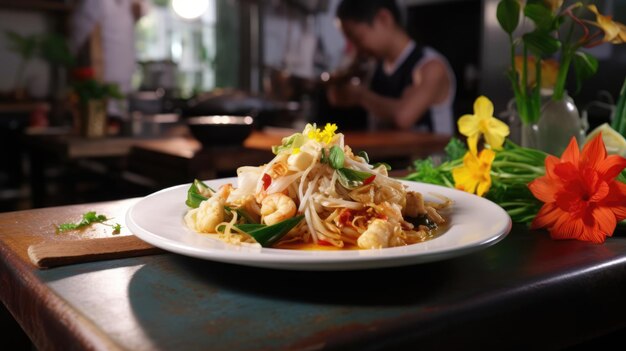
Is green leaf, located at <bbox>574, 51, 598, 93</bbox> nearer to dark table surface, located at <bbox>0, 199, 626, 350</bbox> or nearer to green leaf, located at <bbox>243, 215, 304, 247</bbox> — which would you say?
dark table surface, located at <bbox>0, 199, 626, 350</bbox>

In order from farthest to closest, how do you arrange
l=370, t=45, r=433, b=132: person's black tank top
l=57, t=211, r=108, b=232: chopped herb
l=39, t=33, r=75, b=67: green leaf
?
l=39, t=33, r=75, b=67: green leaf
l=370, t=45, r=433, b=132: person's black tank top
l=57, t=211, r=108, b=232: chopped herb

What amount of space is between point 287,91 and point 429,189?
A: 363cm

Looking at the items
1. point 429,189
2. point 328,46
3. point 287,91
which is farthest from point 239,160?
point 328,46

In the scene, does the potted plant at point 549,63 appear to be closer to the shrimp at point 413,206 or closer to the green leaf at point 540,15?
the green leaf at point 540,15

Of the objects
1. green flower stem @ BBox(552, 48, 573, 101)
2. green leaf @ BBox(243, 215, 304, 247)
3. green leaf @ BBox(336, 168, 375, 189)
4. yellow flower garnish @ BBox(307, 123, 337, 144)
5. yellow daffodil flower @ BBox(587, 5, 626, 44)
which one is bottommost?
green leaf @ BBox(243, 215, 304, 247)

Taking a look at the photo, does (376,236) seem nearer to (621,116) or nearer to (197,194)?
(197,194)

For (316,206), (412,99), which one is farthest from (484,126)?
(412,99)

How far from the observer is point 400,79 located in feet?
16.6

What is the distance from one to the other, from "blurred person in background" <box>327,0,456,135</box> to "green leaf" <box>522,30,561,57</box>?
3359mm

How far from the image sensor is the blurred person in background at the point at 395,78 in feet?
15.0

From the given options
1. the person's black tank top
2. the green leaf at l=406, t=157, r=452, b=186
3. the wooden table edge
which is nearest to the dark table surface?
the wooden table edge

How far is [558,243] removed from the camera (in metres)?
0.88

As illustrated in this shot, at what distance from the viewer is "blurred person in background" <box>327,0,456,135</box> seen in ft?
15.0

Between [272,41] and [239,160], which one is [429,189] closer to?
[239,160]
